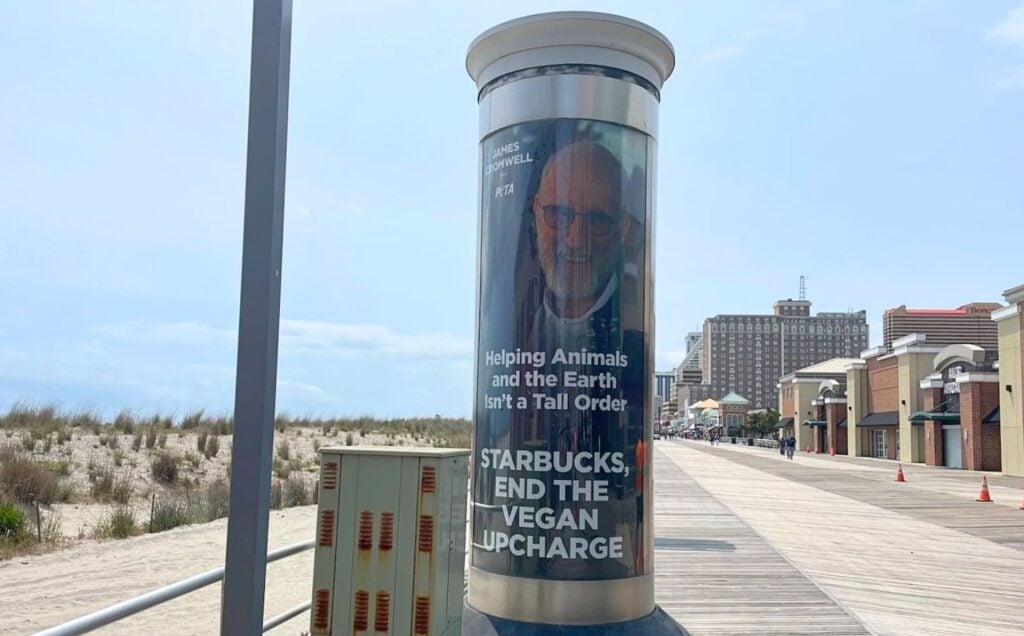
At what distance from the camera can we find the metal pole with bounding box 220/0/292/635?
304cm

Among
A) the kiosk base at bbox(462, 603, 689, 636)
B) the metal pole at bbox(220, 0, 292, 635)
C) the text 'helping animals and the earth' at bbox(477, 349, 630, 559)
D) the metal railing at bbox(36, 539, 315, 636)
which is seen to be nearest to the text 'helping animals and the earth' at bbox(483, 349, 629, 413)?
the text 'helping animals and the earth' at bbox(477, 349, 630, 559)

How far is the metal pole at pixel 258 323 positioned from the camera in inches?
120

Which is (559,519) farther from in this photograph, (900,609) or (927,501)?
(927,501)

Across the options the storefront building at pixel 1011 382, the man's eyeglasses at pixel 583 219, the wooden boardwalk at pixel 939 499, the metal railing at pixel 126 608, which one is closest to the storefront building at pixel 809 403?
the storefront building at pixel 1011 382

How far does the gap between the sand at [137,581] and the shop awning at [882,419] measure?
1840 inches

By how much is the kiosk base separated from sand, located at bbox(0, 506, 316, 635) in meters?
3.03

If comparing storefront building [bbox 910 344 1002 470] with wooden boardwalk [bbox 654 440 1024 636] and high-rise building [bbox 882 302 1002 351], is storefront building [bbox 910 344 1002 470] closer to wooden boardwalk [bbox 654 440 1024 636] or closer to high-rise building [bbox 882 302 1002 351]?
wooden boardwalk [bbox 654 440 1024 636]

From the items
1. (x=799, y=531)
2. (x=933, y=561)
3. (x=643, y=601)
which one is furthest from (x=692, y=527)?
(x=643, y=601)

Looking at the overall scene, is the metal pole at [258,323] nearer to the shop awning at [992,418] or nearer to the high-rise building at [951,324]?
the shop awning at [992,418]

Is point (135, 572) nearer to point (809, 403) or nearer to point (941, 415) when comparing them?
point (941, 415)

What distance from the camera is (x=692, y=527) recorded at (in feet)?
45.0

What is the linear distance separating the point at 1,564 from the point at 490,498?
9.52m

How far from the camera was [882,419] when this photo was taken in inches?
2165

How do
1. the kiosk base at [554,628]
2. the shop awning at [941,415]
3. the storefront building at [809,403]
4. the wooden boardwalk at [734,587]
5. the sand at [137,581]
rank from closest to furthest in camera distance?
the kiosk base at [554,628] → the wooden boardwalk at [734,587] → the sand at [137,581] → the shop awning at [941,415] → the storefront building at [809,403]
